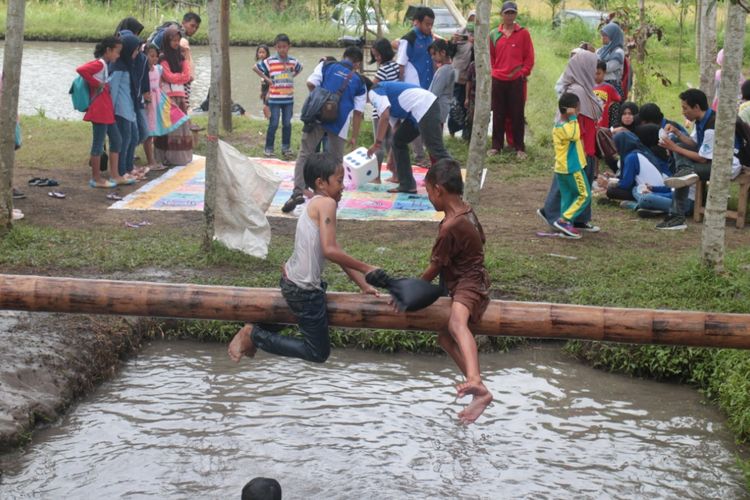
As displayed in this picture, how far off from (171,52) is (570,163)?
19.0 ft

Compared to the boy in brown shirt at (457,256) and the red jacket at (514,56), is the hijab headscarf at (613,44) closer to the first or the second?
the red jacket at (514,56)

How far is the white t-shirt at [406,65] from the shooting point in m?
13.5

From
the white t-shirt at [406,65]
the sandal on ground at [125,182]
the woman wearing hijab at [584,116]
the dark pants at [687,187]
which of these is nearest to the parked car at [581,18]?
the white t-shirt at [406,65]

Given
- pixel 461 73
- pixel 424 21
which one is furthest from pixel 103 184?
pixel 461 73

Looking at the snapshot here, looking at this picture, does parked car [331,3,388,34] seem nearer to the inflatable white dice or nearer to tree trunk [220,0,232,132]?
tree trunk [220,0,232,132]

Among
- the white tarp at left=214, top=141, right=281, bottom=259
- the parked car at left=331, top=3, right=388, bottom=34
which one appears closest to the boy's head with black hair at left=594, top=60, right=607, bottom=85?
the parked car at left=331, top=3, right=388, bottom=34

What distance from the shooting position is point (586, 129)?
1066cm

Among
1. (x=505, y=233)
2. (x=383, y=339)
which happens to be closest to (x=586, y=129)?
(x=505, y=233)

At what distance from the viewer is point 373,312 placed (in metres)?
5.60

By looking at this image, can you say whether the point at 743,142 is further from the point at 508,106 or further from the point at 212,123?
the point at 212,123

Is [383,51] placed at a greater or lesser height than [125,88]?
greater

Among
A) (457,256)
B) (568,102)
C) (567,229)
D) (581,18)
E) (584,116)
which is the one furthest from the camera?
(581,18)

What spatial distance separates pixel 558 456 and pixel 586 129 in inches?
190

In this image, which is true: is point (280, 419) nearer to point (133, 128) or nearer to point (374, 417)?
point (374, 417)
